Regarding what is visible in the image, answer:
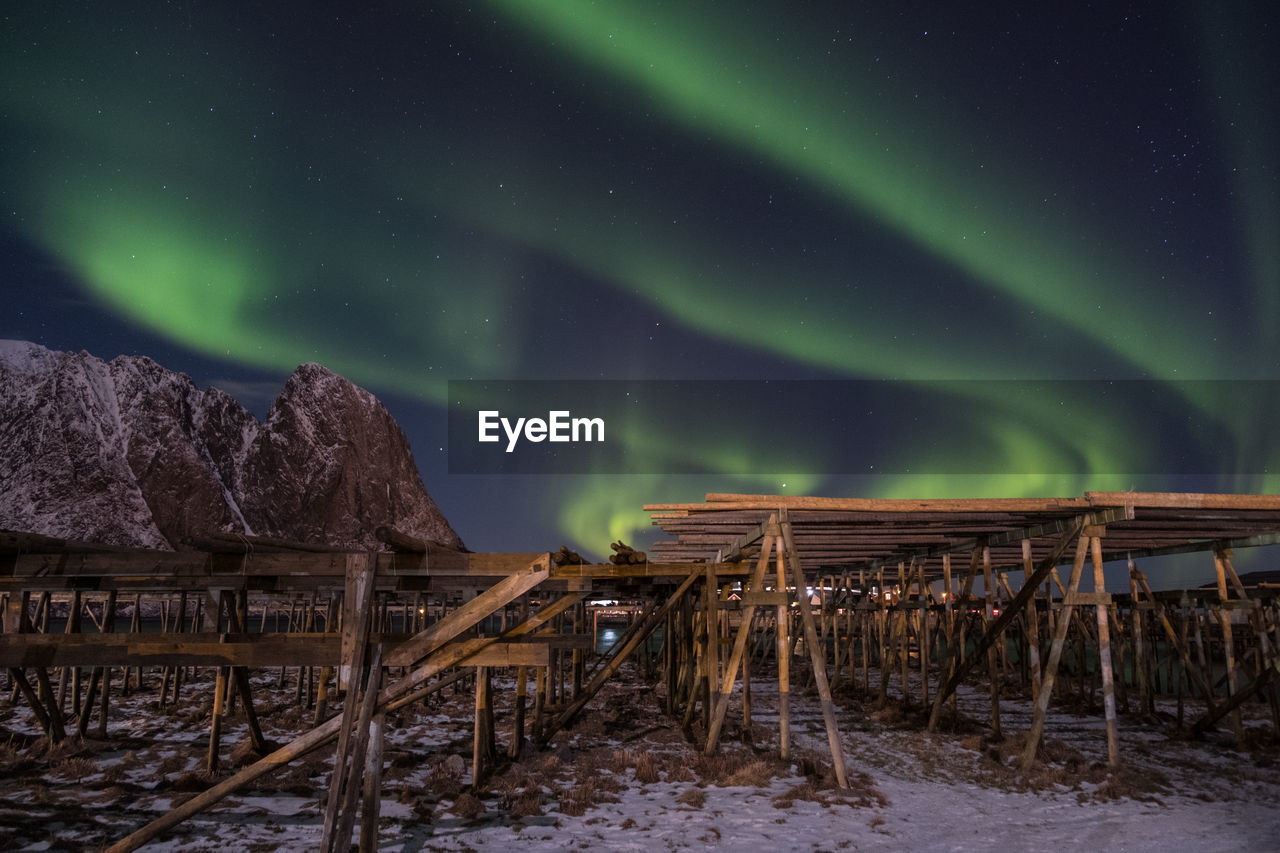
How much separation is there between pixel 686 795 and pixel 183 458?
171m

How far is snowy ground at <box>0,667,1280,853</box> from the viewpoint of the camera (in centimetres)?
946

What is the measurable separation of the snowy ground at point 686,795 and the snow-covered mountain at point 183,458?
12115 centimetres

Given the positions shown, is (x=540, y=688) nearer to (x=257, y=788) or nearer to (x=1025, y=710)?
(x=257, y=788)

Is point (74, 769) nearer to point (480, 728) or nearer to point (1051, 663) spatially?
point (480, 728)

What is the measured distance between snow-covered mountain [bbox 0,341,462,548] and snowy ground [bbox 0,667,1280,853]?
12115cm

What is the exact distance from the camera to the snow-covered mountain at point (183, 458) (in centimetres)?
13538

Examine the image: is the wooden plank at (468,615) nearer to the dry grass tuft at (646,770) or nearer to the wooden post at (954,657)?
the dry grass tuft at (646,770)

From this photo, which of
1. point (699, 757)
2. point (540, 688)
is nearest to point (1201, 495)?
point (699, 757)

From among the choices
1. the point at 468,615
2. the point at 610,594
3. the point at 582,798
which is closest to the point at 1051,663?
the point at 582,798

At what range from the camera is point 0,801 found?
10.6m

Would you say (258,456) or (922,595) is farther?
(258,456)

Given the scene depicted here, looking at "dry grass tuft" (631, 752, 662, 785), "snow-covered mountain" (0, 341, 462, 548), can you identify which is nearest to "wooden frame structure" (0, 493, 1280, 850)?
"dry grass tuft" (631, 752, 662, 785)

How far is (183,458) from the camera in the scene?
157625 millimetres

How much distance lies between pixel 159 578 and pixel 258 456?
563ft
